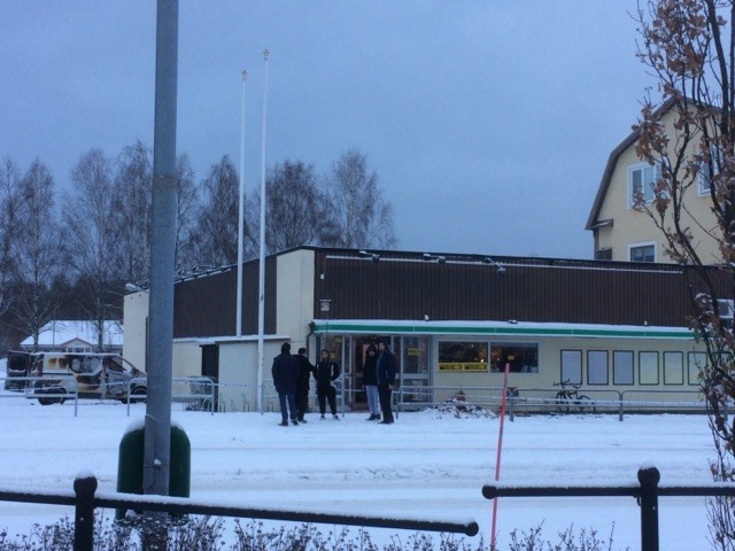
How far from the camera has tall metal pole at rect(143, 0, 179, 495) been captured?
8.09 m

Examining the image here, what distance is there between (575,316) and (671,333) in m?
3.38

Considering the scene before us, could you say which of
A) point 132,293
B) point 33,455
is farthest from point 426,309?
point 132,293

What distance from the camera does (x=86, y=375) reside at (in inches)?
1342

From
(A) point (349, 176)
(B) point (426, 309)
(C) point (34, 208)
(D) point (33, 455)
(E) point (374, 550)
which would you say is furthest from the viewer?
(A) point (349, 176)

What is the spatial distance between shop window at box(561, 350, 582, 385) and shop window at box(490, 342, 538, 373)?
0.99 metres

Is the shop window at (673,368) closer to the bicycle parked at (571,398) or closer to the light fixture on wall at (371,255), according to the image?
the bicycle parked at (571,398)

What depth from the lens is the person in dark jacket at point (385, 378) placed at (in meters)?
22.4

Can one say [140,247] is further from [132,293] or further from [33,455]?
[33,455]

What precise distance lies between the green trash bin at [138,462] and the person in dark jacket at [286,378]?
42.0 ft

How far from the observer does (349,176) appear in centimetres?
6494

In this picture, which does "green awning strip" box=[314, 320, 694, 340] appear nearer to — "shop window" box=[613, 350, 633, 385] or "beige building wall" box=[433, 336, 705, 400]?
"beige building wall" box=[433, 336, 705, 400]

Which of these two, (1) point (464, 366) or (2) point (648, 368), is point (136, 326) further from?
(2) point (648, 368)

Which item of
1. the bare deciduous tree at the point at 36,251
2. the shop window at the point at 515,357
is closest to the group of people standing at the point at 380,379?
the shop window at the point at 515,357

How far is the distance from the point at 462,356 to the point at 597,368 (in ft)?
16.0
